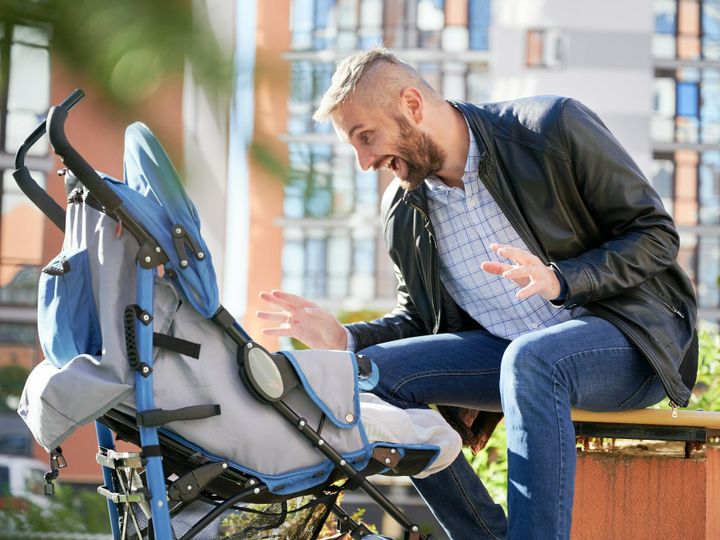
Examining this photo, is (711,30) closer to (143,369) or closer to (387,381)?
(387,381)

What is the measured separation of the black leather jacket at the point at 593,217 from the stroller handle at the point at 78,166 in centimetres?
75

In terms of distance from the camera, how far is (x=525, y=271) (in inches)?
70.4

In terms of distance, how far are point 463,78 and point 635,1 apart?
3063 mm

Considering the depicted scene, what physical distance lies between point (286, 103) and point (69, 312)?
19.8 inches

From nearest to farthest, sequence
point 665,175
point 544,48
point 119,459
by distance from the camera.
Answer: point 119,459 < point 544,48 < point 665,175

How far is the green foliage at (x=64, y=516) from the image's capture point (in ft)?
18.2

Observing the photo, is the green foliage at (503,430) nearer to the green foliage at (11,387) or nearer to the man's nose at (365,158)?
the man's nose at (365,158)

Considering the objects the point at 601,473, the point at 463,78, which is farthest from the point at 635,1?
the point at 601,473

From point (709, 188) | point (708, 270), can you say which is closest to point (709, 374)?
point (708, 270)

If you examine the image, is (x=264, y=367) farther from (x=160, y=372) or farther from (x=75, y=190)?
(x=75, y=190)

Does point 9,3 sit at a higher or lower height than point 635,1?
lower

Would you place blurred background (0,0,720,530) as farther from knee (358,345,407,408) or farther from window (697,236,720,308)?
knee (358,345,407,408)

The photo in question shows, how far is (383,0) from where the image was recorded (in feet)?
60.2

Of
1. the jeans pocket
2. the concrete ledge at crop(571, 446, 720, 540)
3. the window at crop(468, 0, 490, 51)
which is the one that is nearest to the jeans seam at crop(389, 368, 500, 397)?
the jeans pocket
